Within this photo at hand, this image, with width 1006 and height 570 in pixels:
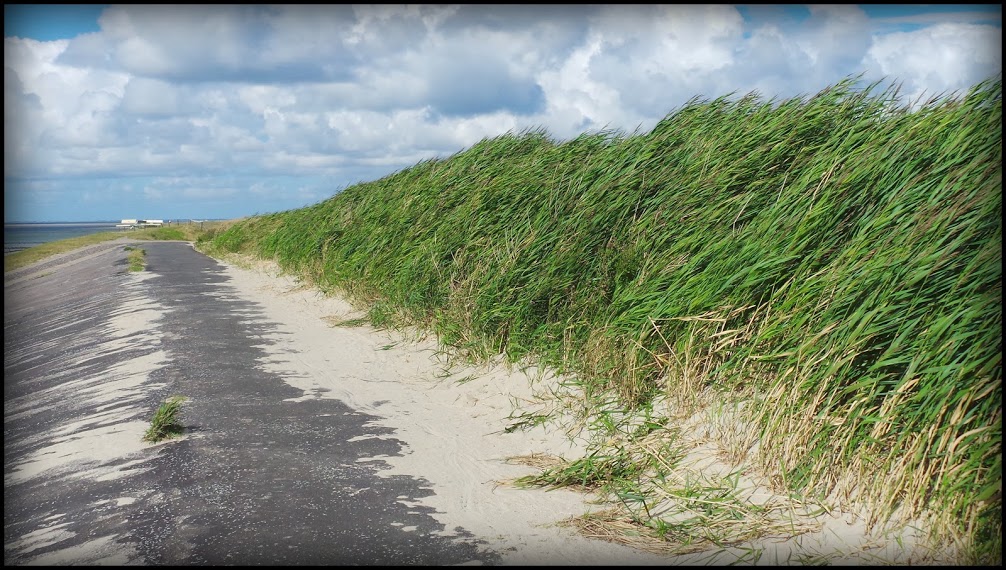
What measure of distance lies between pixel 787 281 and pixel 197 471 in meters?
4.53

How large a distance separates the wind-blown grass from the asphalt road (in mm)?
2145

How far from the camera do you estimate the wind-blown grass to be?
162 inches

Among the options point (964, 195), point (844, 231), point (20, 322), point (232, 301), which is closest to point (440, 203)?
point (232, 301)

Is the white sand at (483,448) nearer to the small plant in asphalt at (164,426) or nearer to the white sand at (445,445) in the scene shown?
the white sand at (445,445)

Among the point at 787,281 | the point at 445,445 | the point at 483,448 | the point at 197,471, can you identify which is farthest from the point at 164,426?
the point at 787,281

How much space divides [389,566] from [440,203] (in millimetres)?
8147

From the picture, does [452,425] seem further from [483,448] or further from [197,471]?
[197,471]

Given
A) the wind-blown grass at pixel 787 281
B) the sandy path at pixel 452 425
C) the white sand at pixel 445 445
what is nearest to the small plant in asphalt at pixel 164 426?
the white sand at pixel 445 445

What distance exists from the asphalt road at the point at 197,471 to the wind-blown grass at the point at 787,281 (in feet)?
7.04

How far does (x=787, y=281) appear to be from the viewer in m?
5.64

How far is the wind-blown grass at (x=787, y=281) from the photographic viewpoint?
4.12 meters

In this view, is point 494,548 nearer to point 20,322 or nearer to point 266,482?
point 266,482

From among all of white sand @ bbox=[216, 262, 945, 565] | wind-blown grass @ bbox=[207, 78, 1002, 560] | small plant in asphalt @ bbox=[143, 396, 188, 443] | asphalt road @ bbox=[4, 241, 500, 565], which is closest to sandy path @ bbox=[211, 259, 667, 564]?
white sand @ bbox=[216, 262, 945, 565]

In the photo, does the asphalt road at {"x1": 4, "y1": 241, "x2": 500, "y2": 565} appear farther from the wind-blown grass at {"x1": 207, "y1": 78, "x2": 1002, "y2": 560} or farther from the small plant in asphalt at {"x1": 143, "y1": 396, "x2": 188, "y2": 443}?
the wind-blown grass at {"x1": 207, "y1": 78, "x2": 1002, "y2": 560}
